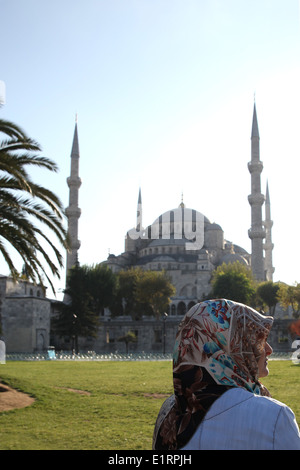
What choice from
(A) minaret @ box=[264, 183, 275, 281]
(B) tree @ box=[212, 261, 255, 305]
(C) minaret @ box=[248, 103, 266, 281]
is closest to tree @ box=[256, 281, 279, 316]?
(B) tree @ box=[212, 261, 255, 305]

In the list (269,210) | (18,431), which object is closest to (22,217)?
(18,431)

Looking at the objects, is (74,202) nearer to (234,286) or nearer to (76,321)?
(76,321)

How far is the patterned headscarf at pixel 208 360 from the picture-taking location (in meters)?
2.11

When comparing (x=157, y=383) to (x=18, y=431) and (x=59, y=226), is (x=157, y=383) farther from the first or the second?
(x=18, y=431)

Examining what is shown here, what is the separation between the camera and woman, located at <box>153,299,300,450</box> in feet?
6.31

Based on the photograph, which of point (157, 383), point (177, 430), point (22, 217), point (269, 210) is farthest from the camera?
point (269, 210)

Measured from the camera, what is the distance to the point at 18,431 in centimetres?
725

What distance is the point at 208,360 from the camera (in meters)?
2.12

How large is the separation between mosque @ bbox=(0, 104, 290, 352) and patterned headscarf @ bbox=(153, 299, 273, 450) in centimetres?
998

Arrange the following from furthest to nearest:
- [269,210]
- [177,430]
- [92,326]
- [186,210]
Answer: [186,210], [269,210], [92,326], [177,430]

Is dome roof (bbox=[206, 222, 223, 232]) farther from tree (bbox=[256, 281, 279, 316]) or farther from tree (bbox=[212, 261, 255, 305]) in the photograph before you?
tree (bbox=[212, 261, 255, 305])

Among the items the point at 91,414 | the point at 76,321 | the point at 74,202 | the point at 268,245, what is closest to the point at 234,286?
the point at 76,321

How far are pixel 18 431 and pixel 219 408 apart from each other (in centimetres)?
602
